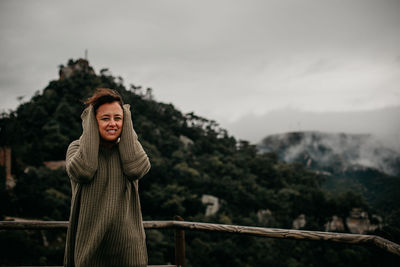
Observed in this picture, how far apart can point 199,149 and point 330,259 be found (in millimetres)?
17767

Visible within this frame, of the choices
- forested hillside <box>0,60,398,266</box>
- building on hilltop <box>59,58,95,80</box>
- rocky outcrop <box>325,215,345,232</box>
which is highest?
building on hilltop <box>59,58,95,80</box>

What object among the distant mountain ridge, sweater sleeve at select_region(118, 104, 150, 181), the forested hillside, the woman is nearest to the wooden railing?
the woman

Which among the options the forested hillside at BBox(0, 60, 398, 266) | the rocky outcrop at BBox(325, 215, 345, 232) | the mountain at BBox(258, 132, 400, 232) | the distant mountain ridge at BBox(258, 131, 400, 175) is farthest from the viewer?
the distant mountain ridge at BBox(258, 131, 400, 175)

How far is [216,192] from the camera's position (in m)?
26.3

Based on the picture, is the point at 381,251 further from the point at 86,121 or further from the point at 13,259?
the point at 13,259

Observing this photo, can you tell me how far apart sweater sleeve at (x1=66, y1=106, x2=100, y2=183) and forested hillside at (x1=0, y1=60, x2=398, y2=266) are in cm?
1177

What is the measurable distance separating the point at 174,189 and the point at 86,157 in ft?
71.5

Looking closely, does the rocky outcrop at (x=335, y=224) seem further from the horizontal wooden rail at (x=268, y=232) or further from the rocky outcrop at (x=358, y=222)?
the horizontal wooden rail at (x=268, y=232)

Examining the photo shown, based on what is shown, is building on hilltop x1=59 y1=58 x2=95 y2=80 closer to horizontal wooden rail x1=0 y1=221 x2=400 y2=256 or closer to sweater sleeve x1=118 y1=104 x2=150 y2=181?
horizontal wooden rail x1=0 y1=221 x2=400 y2=256

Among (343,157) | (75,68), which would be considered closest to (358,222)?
(75,68)

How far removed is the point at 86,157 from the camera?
1132 millimetres

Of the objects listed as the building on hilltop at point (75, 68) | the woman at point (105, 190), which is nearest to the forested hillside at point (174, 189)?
the building on hilltop at point (75, 68)

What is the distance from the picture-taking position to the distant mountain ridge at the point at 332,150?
98.6 meters

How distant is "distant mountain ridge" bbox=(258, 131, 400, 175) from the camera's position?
98562mm
